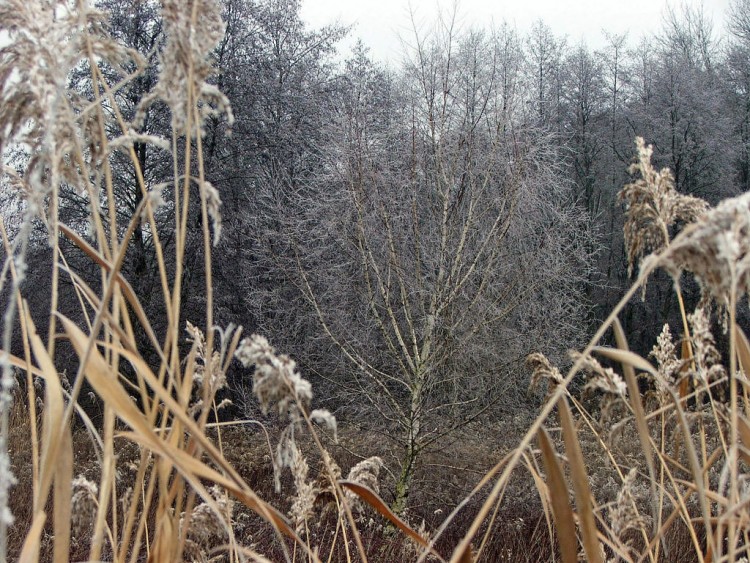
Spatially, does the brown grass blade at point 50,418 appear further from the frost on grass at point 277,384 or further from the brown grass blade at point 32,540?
the frost on grass at point 277,384

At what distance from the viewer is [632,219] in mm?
825

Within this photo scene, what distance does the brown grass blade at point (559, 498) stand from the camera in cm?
59

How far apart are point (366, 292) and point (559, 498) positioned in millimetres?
7156

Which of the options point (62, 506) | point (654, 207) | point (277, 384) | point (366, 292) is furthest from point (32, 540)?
point (366, 292)

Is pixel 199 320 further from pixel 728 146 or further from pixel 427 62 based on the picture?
pixel 728 146

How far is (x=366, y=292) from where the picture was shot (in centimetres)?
776

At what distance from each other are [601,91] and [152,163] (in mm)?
13612

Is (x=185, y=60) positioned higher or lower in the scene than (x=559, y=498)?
higher

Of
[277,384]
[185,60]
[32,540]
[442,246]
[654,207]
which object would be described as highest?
[442,246]

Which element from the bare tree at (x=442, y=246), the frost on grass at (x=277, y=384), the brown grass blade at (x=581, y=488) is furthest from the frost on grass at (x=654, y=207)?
the bare tree at (x=442, y=246)

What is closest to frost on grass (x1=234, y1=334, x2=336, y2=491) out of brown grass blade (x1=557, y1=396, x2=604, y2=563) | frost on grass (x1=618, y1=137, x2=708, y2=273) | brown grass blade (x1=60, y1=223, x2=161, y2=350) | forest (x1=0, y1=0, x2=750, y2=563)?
forest (x1=0, y1=0, x2=750, y2=563)

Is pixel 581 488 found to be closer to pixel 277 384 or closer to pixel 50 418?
pixel 277 384

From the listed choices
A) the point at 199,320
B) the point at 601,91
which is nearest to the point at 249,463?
the point at 199,320

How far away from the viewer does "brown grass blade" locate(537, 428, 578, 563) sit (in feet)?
1.95
